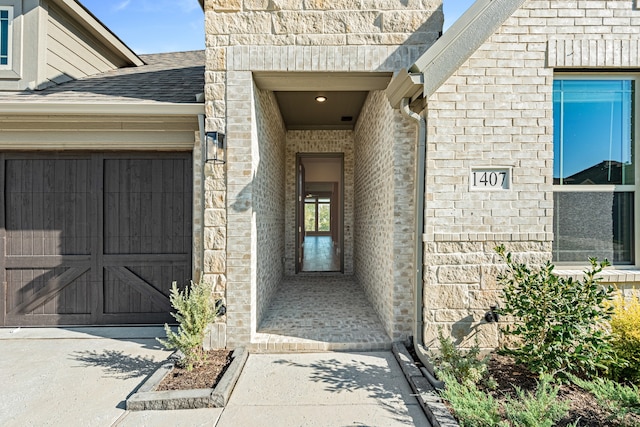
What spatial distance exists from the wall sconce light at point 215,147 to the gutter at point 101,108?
0.37 meters

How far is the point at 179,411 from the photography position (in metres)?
2.46

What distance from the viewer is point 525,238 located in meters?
3.18

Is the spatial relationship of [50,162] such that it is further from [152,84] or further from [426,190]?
[426,190]

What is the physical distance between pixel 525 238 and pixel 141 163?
182 inches

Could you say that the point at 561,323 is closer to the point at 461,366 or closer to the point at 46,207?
the point at 461,366

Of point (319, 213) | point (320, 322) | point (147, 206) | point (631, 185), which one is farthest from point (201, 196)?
point (319, 213)

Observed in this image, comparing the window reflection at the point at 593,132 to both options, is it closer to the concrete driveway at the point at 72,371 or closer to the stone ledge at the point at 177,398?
the stone ledge at the point at 177,398

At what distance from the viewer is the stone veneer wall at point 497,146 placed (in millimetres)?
3131

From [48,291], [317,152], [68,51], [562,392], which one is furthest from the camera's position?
[317,152]

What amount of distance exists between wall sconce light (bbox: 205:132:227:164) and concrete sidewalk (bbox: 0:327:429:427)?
217 cm

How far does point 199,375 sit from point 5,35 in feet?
16.7

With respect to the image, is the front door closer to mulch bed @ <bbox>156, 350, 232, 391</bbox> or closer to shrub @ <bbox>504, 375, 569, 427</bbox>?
mulch bed @ <bbox>156, 350, 232, 391</bbox>

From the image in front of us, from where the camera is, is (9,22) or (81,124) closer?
(81,124)

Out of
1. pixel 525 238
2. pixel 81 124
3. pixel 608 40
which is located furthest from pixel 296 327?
pixel 608 40
